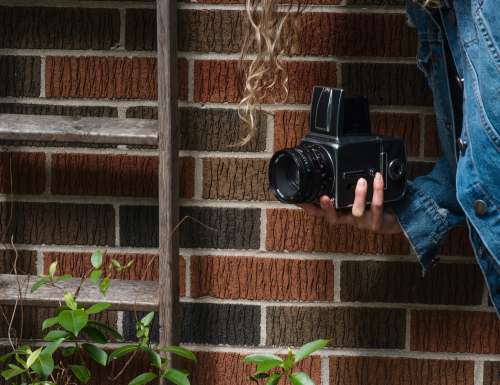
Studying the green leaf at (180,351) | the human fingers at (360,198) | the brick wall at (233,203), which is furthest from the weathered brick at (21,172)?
the human fingers at (360,198)

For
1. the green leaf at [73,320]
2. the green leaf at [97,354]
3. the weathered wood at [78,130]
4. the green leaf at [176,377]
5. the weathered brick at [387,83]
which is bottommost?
the green leaf at [176,377]

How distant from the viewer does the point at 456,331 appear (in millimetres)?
1734

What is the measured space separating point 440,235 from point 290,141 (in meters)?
0.38

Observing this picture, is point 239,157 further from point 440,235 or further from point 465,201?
point 465,201

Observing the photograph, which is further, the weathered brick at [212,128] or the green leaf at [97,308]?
the weathered brick at [212,128]

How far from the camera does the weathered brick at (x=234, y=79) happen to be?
1675 mm

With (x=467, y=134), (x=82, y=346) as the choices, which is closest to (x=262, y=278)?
(x=82, y=346)

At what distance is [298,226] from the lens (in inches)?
67.6

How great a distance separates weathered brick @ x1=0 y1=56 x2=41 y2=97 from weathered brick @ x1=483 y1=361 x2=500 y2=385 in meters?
1.09

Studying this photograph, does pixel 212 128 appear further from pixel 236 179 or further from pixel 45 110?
pixel 45 110

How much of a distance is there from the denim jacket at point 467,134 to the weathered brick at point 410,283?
236mm

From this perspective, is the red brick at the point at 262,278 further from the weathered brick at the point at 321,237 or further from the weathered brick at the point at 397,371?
the weathered brick at the point at 397,371

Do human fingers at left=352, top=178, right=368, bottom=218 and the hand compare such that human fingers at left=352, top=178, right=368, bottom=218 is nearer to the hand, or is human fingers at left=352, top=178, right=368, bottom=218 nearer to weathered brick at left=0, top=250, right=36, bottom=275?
the hand

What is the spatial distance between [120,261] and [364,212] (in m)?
0.56
